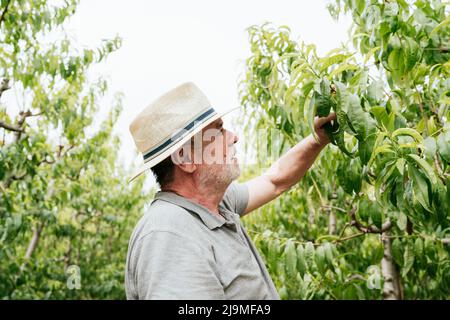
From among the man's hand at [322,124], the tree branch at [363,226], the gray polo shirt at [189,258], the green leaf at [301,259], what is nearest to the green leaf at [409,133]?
the man's hand at [322,124]

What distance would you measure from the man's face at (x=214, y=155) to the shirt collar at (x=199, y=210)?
0.13m

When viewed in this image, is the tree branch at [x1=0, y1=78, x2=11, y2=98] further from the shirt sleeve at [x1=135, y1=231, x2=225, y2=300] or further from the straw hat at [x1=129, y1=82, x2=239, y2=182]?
the shirt sleeve at [x1=135, y1=231, x2=225, y2=300]

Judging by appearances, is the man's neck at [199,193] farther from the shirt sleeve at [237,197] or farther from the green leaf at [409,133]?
the green leaf at [409,133]

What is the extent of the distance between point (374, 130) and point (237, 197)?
89 centimetres

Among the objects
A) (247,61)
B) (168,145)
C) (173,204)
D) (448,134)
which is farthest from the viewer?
(247,61)

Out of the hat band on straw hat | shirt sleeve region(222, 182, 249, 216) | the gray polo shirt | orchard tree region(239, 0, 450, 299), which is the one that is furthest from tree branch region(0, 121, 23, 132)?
the gray polo shirt

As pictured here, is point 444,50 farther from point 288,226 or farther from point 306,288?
point 288,226

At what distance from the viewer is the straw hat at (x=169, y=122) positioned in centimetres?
189

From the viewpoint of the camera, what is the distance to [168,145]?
1.88m

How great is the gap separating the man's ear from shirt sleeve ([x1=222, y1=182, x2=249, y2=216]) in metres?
0.37

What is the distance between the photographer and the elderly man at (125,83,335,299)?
1538 mm

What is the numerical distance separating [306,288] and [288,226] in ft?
3.82

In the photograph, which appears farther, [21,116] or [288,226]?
[21,116]

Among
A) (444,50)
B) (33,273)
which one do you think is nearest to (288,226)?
(444,50)
